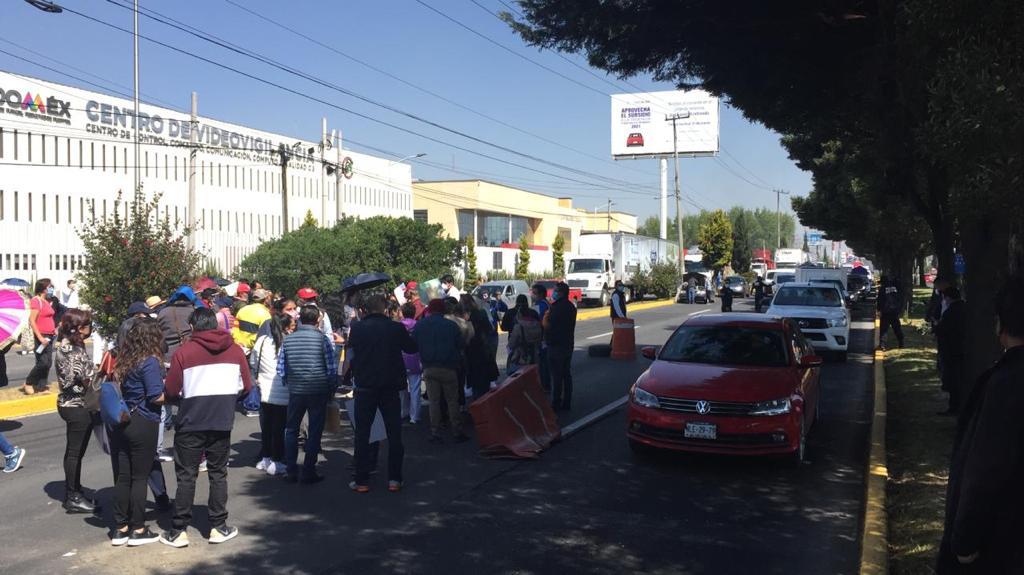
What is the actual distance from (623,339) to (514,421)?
9.55m

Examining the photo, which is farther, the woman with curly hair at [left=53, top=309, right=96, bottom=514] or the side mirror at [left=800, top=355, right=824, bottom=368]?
the side mirror at [left=800, top=355, right=824, bottom=368]

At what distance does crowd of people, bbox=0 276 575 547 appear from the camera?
647cm

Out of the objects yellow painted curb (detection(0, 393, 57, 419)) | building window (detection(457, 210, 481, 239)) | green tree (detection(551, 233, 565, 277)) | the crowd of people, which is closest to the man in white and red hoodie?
the crowd of people

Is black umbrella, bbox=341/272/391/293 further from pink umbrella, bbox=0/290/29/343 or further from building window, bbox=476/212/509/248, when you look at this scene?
building window, bbox=476/212/509/248

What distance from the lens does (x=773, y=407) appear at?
28.3 ft

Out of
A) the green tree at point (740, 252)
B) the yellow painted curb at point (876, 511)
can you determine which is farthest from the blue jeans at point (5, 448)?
the green tree at point (740, 252)

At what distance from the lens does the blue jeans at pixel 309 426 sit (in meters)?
8.09

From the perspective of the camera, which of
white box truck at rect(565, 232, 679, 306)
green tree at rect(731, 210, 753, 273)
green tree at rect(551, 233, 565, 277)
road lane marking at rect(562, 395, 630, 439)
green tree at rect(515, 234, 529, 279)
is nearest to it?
road lane marking at rect(562, 395, 630, 439)

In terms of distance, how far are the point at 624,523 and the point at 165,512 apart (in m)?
3.78

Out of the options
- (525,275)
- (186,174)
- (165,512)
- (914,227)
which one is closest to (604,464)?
(165,512)

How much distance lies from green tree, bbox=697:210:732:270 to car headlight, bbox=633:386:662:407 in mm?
57357

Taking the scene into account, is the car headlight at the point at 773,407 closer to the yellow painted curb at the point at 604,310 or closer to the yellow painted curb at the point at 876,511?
the yellow painted curb at the point at 876,511

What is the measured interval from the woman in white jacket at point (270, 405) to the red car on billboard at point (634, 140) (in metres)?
64.1

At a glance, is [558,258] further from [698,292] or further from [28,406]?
[28,406]
